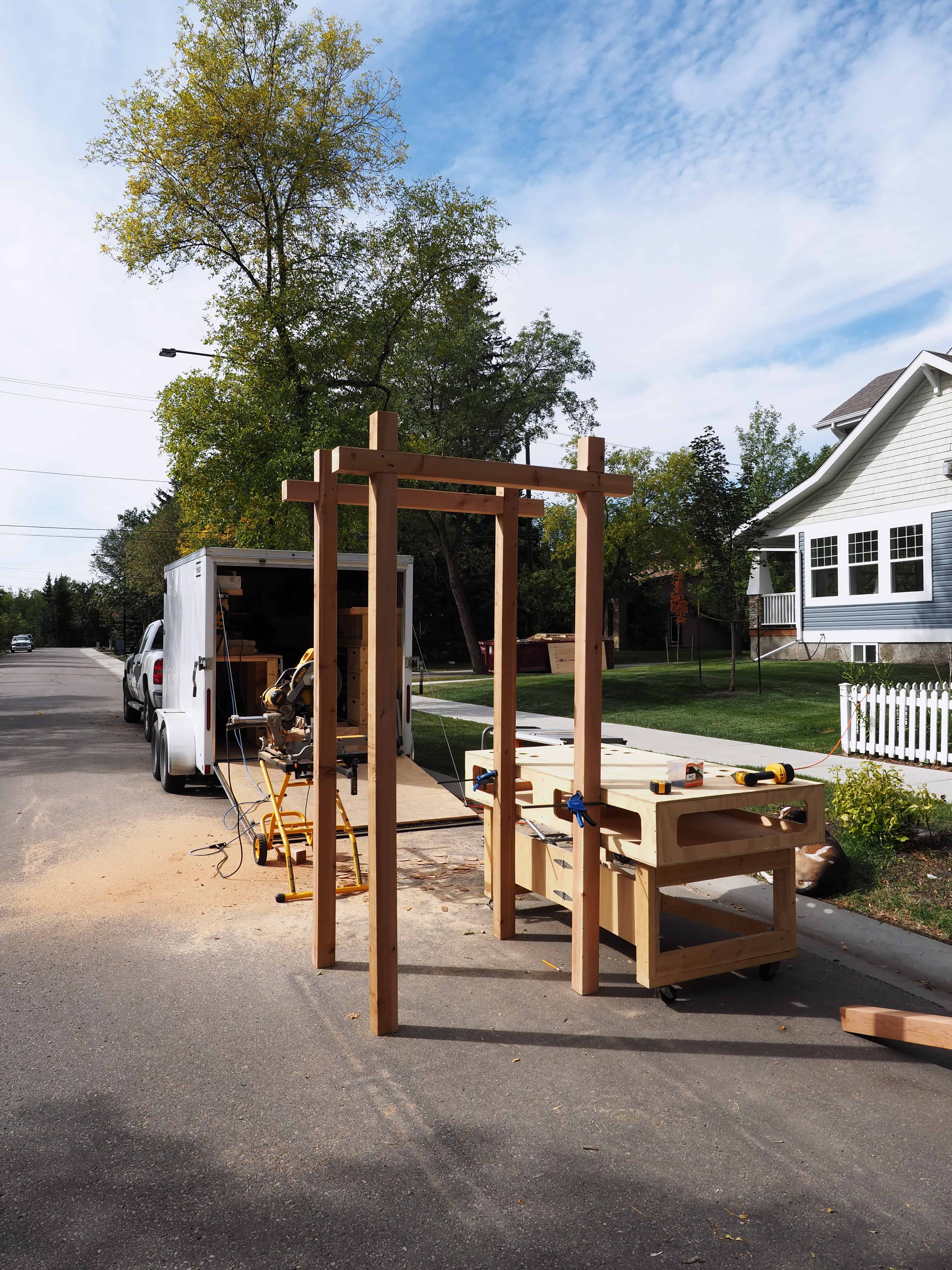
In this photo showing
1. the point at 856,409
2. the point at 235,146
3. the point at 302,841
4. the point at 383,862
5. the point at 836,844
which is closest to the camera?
the point at 383,862

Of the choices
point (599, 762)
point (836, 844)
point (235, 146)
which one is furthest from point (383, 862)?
point (235, 146)

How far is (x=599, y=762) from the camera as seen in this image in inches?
181

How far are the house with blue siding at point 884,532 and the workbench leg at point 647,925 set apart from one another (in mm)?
16515

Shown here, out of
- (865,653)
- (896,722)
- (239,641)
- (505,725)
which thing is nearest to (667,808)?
(505,725)

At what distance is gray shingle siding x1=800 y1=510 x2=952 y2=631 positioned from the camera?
1878 cm

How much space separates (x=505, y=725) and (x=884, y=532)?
17983 mm

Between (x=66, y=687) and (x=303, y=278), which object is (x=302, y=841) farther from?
(x=66, y=687)

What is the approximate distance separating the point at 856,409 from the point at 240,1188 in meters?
27.5

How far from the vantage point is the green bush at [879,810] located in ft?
22.0

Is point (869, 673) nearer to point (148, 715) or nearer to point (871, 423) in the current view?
point (871, 423)

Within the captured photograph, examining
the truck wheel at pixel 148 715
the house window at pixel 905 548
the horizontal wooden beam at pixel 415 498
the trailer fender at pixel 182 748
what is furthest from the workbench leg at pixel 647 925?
the house window at pixel 905 548

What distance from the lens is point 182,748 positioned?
32.6ft

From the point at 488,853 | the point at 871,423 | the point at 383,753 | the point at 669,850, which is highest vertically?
the point at 871,423

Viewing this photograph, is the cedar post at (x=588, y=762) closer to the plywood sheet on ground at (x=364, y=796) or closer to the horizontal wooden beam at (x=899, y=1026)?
the horizontal wooden beam at (x=899, y=1026)
